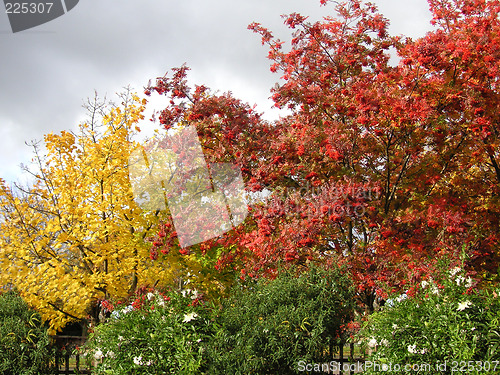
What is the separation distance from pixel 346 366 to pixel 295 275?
1.25 metres

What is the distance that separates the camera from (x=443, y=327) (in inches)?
161

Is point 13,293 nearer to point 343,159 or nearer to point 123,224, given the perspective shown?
point 123,224

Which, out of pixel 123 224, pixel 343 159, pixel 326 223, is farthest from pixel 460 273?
pixel 123 224

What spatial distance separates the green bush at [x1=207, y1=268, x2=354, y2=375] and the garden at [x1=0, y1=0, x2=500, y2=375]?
0.08 feet

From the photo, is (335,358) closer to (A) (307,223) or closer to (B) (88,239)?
(A) (307,223)

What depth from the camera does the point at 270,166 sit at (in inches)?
246

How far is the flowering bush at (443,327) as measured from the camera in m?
3.93

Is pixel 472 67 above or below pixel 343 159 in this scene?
above

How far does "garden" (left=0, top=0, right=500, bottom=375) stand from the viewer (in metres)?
4.84
